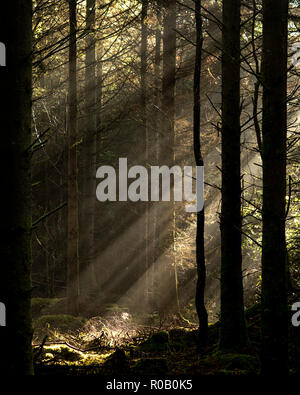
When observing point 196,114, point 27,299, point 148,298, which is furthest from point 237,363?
point 148,298

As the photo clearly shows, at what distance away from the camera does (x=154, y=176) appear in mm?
14664

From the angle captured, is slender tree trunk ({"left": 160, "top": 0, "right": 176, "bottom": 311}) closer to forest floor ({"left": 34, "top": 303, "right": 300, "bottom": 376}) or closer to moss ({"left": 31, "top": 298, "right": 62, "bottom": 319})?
moss ({"left": 31, "top": 298, "right": 62, "bottom": 319})

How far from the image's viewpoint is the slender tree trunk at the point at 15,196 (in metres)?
3.10

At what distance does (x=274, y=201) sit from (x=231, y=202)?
7.32ft

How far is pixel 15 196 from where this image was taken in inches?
124

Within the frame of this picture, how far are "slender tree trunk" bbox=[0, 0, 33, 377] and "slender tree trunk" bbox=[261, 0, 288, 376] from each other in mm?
2452

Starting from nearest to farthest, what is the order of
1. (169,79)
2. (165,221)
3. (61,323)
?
(61,323) < (169,79) < (165,221)

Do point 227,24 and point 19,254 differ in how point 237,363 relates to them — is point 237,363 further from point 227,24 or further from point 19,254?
point 227,24

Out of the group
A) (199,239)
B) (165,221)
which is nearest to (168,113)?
(165,221)

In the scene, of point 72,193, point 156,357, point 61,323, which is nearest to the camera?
point 156,357

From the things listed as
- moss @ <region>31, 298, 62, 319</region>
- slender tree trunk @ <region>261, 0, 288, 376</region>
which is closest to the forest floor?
slender tree trunk @ <region>261, 0, 288, 376</region>

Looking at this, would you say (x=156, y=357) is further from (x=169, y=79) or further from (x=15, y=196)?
(x=169, y=79)

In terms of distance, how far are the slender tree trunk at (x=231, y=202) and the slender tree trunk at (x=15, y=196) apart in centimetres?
391

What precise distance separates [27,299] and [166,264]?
36.2ft
